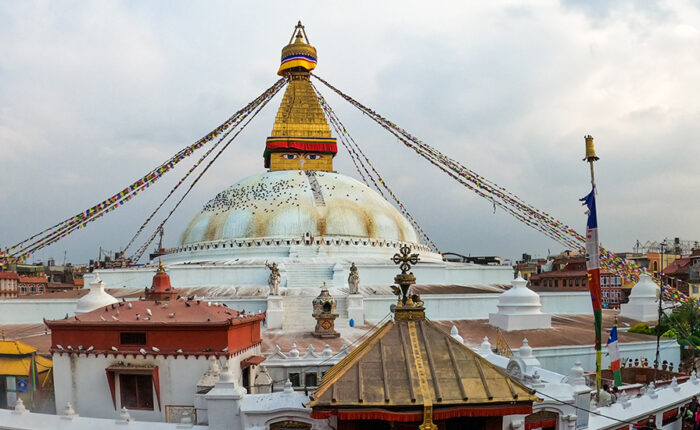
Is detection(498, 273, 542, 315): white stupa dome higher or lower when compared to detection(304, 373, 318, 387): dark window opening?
higher

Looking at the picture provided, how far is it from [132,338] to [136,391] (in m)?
0.82

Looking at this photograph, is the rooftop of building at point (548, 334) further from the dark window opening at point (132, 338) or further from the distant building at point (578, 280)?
the distant building at point (578, 280)

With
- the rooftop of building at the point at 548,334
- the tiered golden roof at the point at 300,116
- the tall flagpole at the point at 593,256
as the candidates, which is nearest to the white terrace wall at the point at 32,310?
the rooftop of building at the point at 548,334

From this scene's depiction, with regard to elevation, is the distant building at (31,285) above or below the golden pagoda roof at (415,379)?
below

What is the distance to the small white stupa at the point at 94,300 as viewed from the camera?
15.7 meters

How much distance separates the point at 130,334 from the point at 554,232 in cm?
1593

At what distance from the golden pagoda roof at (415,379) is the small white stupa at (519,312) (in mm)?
11034

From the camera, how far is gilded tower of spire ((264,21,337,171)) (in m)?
28.2

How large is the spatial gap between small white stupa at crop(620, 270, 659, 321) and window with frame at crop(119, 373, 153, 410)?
52.9 feet

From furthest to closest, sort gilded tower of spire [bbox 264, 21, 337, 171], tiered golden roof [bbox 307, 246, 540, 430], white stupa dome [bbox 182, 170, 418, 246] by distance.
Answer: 1. gilded tower of spire [bbox 264, 21, 337, 171]
2. white stupa dome [bbox 182, 170, 418, 246]
3. tiered golden roof [bbox 307, 246, 540, 430]

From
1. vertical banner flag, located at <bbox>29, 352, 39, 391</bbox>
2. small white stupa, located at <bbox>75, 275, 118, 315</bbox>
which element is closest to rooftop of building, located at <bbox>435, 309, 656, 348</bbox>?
vertical banner flag, located at <bbox>29, 352, 39, 391</bbox>

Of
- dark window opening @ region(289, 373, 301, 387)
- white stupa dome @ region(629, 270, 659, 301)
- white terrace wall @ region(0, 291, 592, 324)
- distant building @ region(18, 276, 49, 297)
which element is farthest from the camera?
distant building @ region(18, 276, 49, 297)

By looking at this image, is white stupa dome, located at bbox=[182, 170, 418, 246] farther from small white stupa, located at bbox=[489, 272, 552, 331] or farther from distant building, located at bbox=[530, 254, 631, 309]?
distant building, located at bbox=[530, 254, 631, 309]

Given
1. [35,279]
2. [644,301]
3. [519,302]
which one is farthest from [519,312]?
[35,279]
